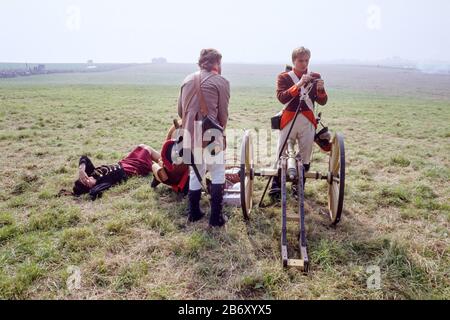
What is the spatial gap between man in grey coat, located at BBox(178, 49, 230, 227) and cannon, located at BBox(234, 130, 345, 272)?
0.36 meters

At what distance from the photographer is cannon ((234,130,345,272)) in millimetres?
3609

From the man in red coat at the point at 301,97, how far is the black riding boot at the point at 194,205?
1360 mm

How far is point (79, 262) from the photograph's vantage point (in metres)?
3.58

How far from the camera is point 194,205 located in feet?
14.6

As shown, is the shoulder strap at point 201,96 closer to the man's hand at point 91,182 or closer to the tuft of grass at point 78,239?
the tuft of grass at point 78,239

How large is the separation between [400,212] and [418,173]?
234 centimetres

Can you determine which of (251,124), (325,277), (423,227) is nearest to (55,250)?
(325,277)

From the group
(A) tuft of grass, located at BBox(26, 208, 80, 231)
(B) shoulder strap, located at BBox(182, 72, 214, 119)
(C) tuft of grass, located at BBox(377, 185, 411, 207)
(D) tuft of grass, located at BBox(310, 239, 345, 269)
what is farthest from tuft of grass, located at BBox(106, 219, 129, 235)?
(C) tuft of grass, located at BBox(377, 185, 411, 207)

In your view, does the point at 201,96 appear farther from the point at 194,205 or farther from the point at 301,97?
the point at 194,205

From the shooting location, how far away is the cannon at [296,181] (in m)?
3.61

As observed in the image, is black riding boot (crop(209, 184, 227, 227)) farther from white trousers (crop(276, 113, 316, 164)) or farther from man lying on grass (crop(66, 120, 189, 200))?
white trousers (crop(276, 113, 316, 164))

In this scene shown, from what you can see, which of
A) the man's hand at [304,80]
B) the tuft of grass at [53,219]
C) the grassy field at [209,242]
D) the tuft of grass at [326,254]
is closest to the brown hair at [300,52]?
the man's hand at [304,80]

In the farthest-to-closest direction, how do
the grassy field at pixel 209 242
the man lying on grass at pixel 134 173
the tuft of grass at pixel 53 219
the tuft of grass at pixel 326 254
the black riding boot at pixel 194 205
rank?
the man lying on grass at pixel 134 173 < the black riding boot at pixel 194 205 < the tuft of grass at pixel 53 219 < the tuft of grass at pixel 326 254 < the grassy field at pixel 209 242

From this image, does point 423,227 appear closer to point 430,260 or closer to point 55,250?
point 430,260
